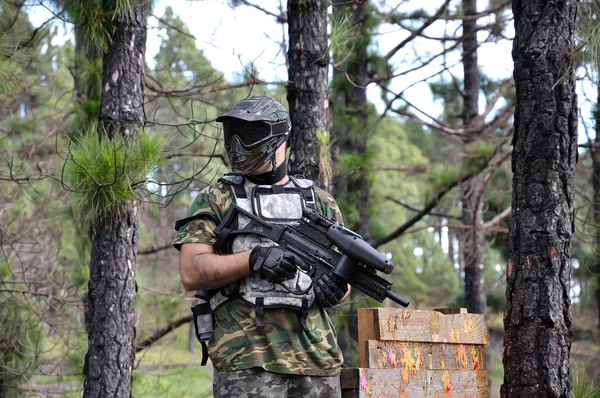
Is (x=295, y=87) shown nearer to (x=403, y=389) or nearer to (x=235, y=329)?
(x=403, y=389)

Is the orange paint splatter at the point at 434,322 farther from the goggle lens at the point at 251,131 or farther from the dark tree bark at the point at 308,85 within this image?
the dark tree bark at the point at 308,85

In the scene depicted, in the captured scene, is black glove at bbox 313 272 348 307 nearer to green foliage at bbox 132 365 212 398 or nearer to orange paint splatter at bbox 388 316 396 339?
orange paint splatter at bbox 388 316 396 339

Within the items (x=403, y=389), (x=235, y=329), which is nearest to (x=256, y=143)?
(x=235, y=329)

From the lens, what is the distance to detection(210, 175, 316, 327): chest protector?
128 inches

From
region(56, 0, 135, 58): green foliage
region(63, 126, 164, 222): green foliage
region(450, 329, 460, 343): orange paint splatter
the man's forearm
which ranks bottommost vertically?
region(450, 329, 460, 343): orange paint splatter

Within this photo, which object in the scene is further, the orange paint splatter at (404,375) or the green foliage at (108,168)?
the green foliage at (108,168)

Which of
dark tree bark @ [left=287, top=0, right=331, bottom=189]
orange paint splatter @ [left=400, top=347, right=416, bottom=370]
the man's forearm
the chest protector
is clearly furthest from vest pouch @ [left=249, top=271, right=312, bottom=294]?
dark tree bark @ [left=287, top=0, right=331, bottom=189]

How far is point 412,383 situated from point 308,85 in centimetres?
252

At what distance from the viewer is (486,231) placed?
11.0 meters

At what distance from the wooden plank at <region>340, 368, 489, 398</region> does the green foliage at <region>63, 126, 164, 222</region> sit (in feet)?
6.57

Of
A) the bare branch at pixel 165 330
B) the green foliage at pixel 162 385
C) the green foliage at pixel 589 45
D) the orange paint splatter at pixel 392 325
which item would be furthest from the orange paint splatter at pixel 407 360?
the bare branch at pixel 165 330

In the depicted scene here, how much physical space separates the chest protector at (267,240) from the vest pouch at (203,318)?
3 centimetres

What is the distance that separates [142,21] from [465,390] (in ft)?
11.2

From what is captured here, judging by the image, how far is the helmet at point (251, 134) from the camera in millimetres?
3412
